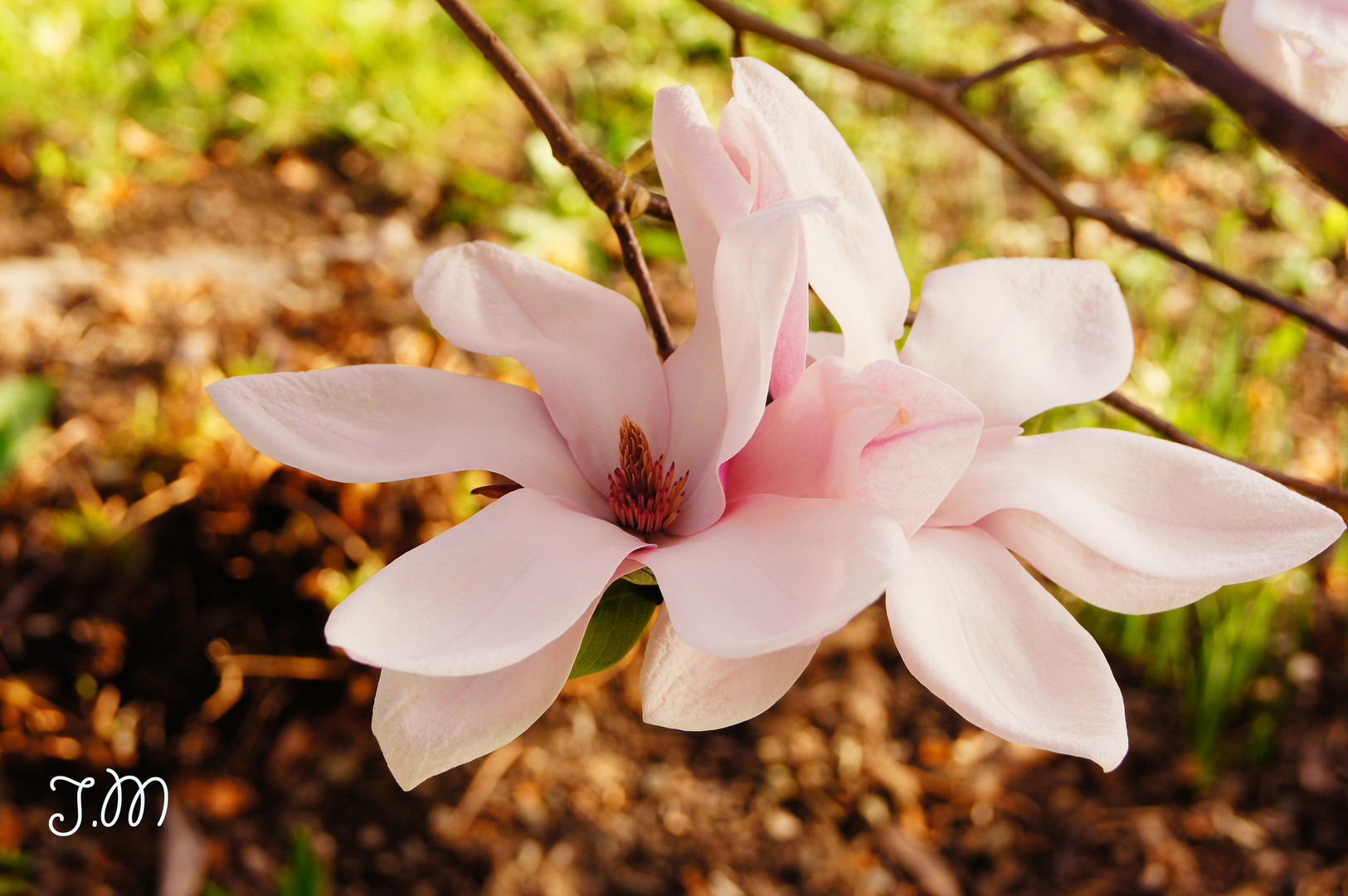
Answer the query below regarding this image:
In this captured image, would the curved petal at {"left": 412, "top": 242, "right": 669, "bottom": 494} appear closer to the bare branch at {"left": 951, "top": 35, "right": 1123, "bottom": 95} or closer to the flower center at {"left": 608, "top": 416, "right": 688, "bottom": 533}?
the flower center at {"left": 608, "top": 416, "right": 688, "bottom": 533}

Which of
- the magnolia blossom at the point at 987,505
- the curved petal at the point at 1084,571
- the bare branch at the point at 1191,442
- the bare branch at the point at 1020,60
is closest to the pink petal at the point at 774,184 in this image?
the magnolia blossom at the point at 987,505

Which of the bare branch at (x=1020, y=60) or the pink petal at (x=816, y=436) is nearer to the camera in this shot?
the pink petal at (x=816, y=436)

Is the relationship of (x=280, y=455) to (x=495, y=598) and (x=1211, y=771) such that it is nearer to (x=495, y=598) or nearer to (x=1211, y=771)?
(x=495, y=598)

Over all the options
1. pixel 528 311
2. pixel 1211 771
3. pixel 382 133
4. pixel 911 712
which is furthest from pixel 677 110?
pixel 382 133

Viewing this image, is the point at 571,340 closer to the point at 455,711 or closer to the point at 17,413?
the point at 455,711
